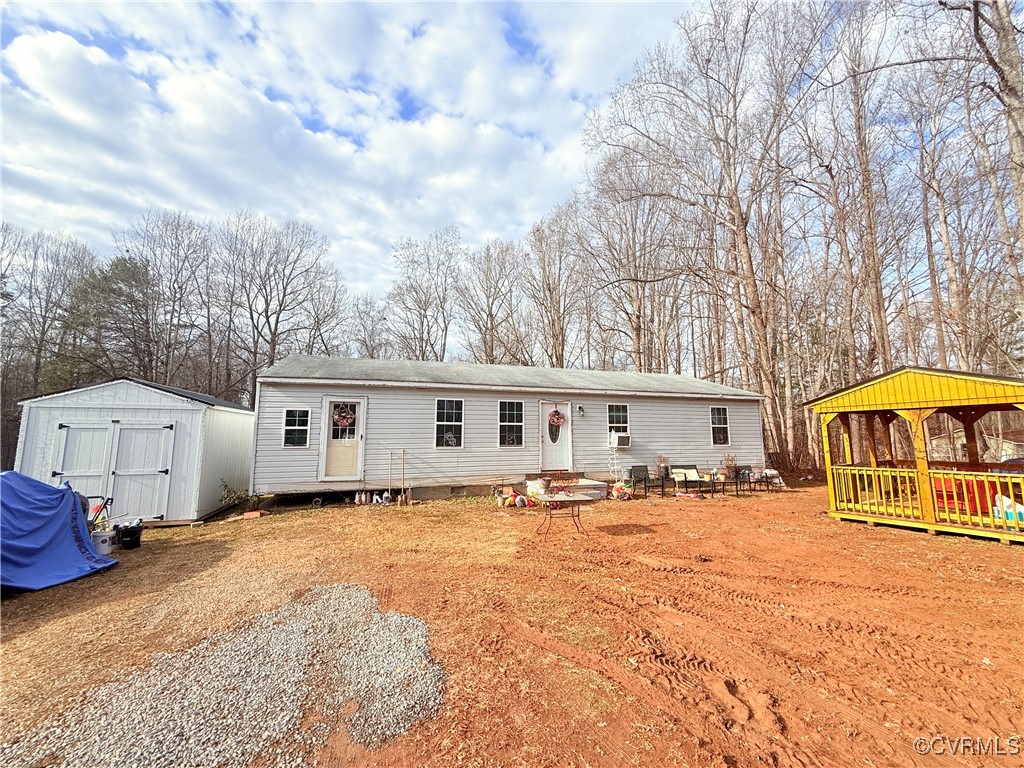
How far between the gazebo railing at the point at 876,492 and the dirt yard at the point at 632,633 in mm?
657

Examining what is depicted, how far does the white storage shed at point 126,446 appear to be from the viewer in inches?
309

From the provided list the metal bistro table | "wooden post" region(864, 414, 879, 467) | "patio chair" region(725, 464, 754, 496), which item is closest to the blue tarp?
the metal bistro table

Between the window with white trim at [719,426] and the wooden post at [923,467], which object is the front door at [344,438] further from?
the wooden post at [923,467]

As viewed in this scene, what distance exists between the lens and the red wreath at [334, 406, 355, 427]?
10.1 meters

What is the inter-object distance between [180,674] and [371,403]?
7.61 m

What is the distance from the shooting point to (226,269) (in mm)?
22438

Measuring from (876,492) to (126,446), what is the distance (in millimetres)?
14544

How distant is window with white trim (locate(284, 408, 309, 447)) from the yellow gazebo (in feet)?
37.5

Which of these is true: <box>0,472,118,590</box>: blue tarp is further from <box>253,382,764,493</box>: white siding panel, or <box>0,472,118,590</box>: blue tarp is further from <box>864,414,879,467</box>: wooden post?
<box>864,414,879,467</box>: wooden post

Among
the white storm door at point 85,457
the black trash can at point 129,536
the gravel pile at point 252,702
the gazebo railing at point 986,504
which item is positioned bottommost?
the gravel pile at point 252,702

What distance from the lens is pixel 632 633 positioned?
3637 mm

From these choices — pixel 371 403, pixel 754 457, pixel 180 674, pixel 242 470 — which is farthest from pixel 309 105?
pixel 754 457

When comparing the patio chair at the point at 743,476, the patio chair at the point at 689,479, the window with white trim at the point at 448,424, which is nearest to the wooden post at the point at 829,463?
the patio chair at the point at 689,479

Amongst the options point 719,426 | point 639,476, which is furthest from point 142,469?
point 719,426
